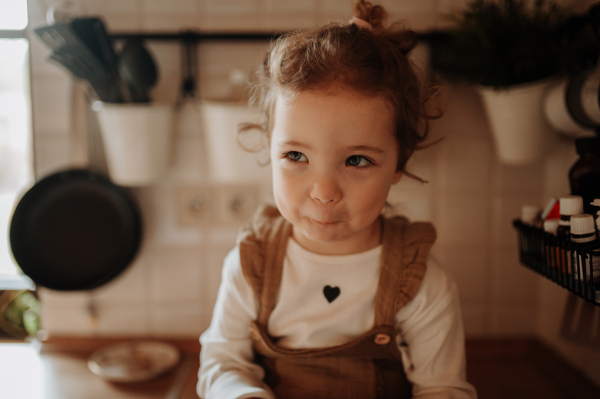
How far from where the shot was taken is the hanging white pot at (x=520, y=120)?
32.3 inches

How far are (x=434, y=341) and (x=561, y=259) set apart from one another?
0.72 ft

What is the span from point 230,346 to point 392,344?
265mm

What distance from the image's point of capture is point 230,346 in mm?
684

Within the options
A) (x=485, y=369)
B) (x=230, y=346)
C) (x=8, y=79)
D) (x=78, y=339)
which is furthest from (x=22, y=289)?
(x=485, y=369)

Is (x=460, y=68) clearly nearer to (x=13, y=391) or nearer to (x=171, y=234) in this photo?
(x=171, y=234)

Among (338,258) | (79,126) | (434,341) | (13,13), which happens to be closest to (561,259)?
(434,341)

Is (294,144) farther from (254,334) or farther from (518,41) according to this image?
(518,41)

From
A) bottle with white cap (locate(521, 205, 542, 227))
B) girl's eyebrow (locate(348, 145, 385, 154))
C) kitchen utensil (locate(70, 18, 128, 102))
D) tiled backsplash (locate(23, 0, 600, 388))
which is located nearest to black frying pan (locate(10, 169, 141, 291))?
tiled backsplash (locate(23, 0, 600, 388))

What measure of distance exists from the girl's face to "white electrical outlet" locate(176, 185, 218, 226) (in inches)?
17.9

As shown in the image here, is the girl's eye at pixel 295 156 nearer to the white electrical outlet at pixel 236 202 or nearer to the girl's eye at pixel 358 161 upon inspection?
the girl's eye at pixel 358 161

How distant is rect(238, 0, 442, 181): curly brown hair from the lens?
56 centimetres

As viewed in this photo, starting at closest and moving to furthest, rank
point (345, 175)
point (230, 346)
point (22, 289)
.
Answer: point (345, 175)
point (230, 346)
point (22, 289)

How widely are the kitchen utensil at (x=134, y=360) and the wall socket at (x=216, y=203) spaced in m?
0.32

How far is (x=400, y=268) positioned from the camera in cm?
67
